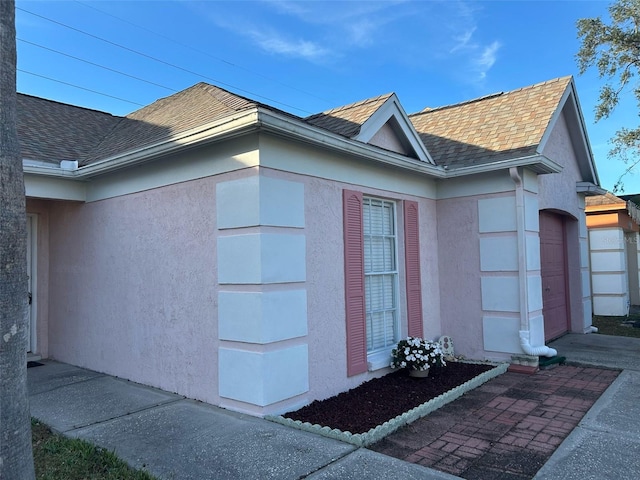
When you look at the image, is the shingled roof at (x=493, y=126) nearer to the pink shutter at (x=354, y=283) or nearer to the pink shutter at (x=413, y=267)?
the pink shutter at (x=413, y=267)

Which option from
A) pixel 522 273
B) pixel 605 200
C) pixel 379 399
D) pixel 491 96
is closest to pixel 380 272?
pixel 379 399

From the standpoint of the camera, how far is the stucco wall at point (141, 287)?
18.1ft

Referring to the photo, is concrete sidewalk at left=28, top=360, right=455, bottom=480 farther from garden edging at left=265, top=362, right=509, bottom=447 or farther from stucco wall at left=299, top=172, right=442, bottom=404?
stucco wall at left=299, top=172, right=442, bottom=404

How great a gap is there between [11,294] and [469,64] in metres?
11.9

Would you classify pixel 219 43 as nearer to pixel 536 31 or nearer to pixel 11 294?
pixel 536 31

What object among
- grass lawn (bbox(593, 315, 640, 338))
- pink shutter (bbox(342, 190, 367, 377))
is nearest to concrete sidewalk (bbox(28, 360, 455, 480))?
pink shutter (bbox(342, 190, 367, 377))

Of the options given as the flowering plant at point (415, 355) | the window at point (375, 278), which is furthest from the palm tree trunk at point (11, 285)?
the flowering plant at point (415, 355)

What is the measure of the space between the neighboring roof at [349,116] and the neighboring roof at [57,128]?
413cm

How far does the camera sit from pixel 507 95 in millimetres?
8922

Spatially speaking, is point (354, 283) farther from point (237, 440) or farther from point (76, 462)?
point (76, 462)

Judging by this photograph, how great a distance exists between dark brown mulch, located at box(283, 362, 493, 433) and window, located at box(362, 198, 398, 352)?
621mm

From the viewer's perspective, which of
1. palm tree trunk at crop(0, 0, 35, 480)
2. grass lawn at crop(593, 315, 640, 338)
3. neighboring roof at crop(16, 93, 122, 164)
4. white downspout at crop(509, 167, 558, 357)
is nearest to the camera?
palm tree trunk at crop(0, 0, 35, 480)

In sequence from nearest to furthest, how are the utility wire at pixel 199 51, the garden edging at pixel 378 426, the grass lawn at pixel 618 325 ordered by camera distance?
the garden edging at pixel 378 426 < the grass lawn at pixel 618 325 < the utility wire at pixel 199 51

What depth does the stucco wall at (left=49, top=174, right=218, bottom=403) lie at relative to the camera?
5.50 meters
